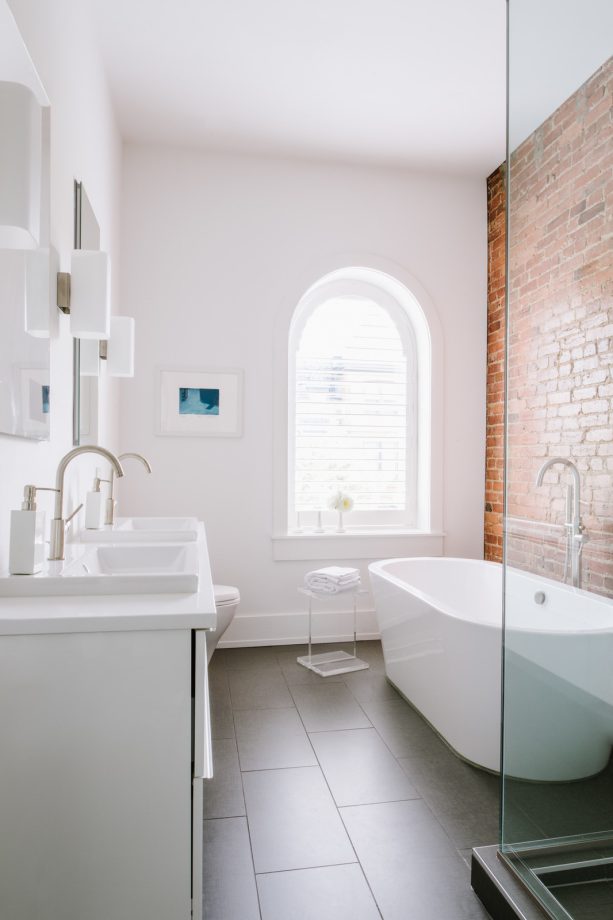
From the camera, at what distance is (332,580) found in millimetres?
3416

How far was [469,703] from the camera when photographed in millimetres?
2365

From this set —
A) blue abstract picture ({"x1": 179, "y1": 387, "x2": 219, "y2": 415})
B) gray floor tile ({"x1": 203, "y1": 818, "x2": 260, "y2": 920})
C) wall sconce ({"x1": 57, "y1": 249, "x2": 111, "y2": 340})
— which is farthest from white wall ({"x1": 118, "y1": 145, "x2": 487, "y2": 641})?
gray floor tile ({"x1": 203, "y1": 818, "x2": 260, "y2": 920})

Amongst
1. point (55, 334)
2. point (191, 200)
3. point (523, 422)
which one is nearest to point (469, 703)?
point (523, 422)

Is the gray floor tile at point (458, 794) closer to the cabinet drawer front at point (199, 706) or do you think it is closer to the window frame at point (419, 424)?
the cabinet drawer front at point (199, 706)

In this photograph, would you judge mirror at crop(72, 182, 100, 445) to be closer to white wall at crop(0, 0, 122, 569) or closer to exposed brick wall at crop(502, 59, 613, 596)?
white wall at crop(0, 0, 122, 569)

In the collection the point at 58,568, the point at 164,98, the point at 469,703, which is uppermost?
the point at 164,98

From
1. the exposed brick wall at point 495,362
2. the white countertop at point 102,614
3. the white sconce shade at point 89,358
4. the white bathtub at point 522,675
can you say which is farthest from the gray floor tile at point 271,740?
the exposed brick wall at point 495,362

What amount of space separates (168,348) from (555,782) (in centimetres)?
305

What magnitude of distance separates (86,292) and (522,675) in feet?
5.46

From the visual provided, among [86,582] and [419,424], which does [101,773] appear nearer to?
[86,582]

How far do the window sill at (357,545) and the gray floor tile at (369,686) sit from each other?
0.80 m

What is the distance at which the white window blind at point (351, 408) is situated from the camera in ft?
13.4

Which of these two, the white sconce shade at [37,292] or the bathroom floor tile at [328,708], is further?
the bathroom floor tile at [328,708]

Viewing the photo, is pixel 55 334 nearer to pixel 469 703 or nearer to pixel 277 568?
pixel 469 703
